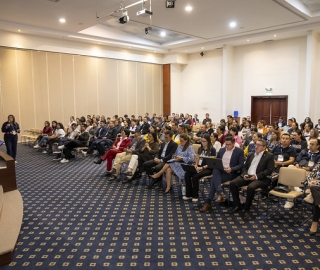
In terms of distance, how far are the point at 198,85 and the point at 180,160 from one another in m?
13.1

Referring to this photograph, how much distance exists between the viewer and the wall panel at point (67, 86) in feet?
45.9

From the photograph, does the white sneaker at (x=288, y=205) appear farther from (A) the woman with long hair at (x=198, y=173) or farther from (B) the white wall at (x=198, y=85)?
(B) the white wall at (x=198, y=85)

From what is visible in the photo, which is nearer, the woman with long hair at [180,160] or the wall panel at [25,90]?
the woman with long hair at [180,160]

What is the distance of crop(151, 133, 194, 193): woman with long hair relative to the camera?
18.1 feet

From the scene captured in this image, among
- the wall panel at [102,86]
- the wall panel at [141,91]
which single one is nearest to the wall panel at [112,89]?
the wall panel at [102,86]

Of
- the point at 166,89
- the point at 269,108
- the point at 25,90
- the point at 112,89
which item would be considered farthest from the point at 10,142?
the point at 269,108

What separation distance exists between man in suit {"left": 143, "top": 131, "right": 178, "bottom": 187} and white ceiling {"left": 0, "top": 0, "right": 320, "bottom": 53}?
207 inches

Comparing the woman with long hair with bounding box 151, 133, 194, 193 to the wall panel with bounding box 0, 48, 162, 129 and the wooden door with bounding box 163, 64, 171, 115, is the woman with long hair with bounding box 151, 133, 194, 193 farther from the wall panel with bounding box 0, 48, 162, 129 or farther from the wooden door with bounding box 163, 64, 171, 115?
the wooden door with bounding box 163, 64, 171, 115

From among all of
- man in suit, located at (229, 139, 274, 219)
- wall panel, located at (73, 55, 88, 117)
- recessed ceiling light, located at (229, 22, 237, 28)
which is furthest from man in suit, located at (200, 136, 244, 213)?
wall panel, located at (73, 55, 88, 117)

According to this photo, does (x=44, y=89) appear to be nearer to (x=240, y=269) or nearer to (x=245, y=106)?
(x=245, y=106)

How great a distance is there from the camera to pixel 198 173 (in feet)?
17.0

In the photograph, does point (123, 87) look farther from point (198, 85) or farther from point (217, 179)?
point (217, 179)

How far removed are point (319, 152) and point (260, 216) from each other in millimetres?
1625

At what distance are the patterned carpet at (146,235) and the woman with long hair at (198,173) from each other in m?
0.24
